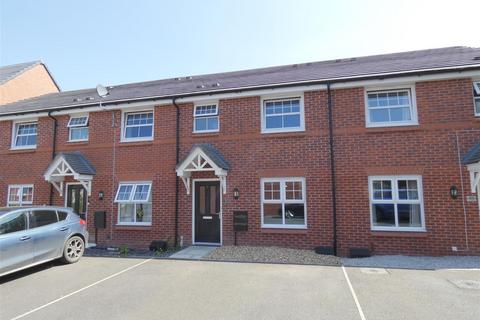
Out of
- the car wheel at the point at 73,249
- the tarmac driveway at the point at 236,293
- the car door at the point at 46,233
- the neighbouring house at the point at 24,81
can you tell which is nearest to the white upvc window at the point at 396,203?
the tarmac driveway at the point at 236,293

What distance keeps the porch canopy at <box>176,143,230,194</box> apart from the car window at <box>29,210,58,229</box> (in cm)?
345

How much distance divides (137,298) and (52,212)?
3.71m

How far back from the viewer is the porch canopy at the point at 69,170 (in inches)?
388

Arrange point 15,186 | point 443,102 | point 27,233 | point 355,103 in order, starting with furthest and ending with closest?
point 15,186
point 355,103
point 443,102
point 27,233

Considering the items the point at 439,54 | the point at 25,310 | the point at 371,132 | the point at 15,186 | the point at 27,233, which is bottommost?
the point at 25,310

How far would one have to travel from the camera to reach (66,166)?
10.0m

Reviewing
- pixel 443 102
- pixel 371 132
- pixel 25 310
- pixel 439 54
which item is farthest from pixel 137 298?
pixel 439 54

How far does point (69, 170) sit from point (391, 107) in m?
10.7

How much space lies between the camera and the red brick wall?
25.5 ft

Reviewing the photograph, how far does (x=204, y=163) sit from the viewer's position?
8898mm

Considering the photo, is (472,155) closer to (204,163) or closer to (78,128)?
(204,163)

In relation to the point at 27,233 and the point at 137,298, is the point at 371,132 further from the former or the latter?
the point at 27,233

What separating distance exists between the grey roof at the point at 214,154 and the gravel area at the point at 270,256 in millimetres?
2515

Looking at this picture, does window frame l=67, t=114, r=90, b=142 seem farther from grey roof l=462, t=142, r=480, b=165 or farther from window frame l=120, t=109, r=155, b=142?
grey roof l=462, t=142, r=480, b=165
